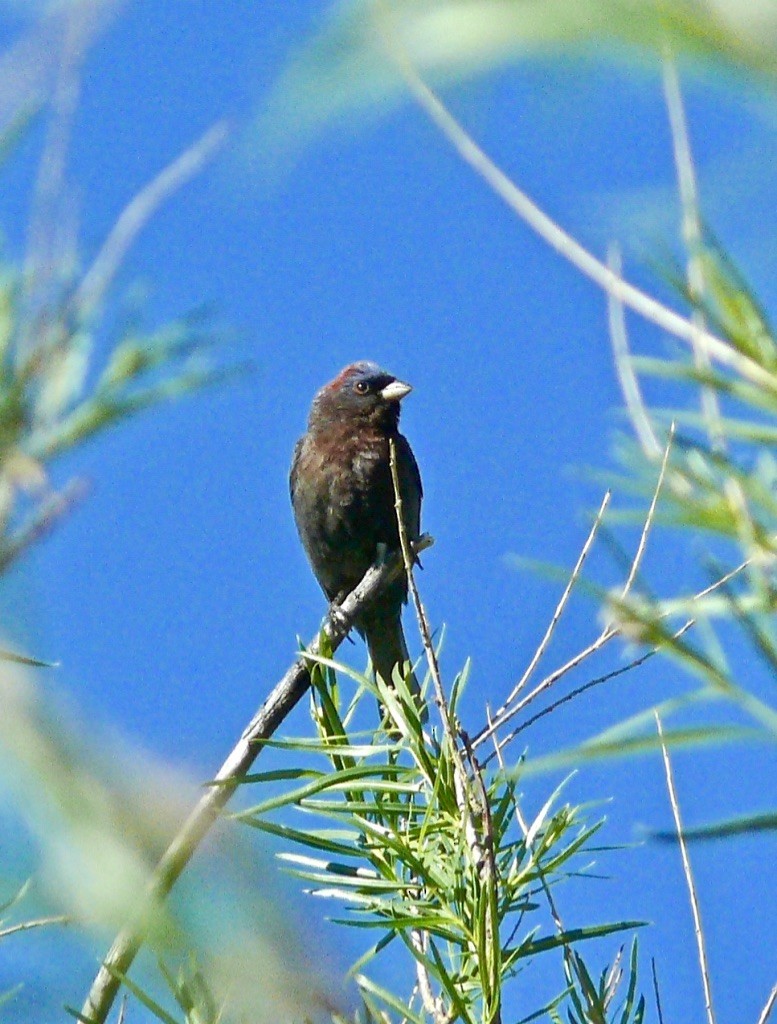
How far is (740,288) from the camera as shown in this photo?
0.78m

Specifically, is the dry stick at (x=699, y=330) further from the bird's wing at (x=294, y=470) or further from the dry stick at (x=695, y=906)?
the bird's wing at (x=294, y=470)

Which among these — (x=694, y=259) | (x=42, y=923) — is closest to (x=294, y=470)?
(x=42, y=923)

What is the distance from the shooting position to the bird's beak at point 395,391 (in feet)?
21.5

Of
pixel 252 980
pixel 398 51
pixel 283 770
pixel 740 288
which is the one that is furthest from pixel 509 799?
pixel 398 51

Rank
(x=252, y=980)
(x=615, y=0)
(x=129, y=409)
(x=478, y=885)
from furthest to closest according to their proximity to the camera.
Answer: (x=478, y=885) < (x=129, y=409) < (x=252, y=980) < (x=615, y=0)

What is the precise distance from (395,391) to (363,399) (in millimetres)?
169

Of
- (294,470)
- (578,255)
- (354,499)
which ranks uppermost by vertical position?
(294,470)

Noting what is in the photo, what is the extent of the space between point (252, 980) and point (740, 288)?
0.58 metres

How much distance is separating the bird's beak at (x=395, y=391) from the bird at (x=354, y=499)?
0.01 m

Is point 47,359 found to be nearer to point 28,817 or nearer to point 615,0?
point 28,817

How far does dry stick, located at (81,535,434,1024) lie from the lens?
0.89m

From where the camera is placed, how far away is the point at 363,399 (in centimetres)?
659

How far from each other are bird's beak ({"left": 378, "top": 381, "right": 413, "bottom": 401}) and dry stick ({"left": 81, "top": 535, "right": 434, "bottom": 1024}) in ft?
13.8

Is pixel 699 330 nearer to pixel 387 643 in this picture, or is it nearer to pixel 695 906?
pixel 695 906
